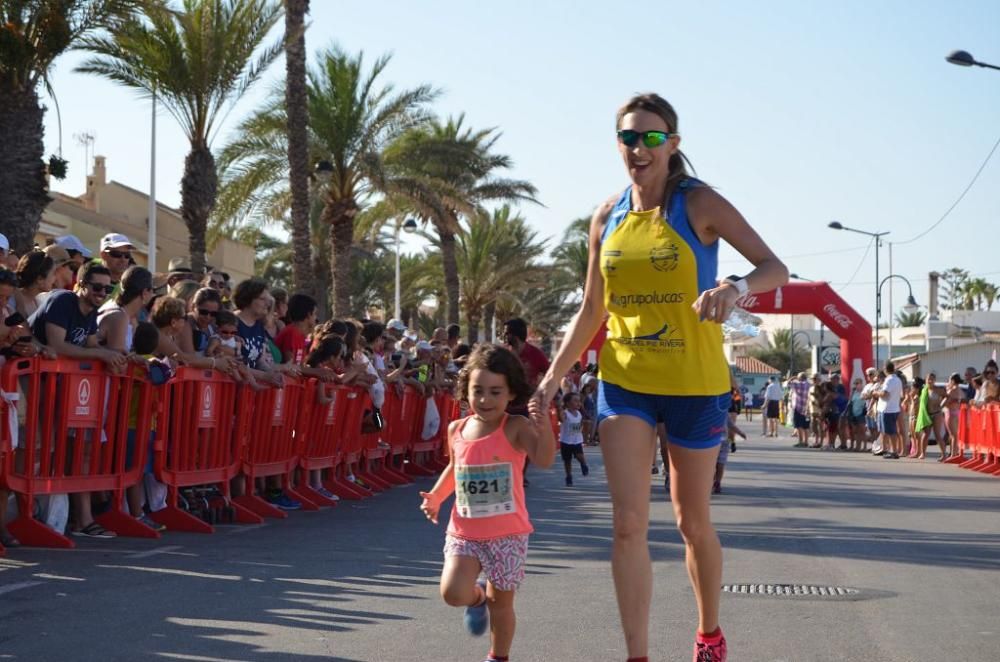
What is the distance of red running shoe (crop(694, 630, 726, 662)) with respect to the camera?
5.34 meters

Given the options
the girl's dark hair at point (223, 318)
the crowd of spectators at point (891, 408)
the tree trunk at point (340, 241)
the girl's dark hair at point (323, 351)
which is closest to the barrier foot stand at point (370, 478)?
the girl's dark hair at point (323, 351)

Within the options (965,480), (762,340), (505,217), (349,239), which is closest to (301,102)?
(349,239)

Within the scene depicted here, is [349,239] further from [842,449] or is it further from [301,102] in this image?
[842,449]

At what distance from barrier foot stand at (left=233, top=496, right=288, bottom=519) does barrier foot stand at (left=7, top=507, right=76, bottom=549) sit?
2780 millimetres

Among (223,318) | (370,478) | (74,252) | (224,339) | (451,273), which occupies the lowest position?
(370,478)

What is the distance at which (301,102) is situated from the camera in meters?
26.7

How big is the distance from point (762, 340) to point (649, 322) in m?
165

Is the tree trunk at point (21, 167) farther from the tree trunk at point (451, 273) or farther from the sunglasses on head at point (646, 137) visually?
the tree trunk at point (451, 273)

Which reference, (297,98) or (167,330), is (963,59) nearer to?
(297,98)

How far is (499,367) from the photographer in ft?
18.4

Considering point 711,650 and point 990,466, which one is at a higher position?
point 990,466

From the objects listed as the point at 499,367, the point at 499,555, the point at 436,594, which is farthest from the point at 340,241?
the point at 499,555

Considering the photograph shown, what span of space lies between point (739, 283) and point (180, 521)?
639 cm

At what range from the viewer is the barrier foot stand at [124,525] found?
Answer: 982cm
